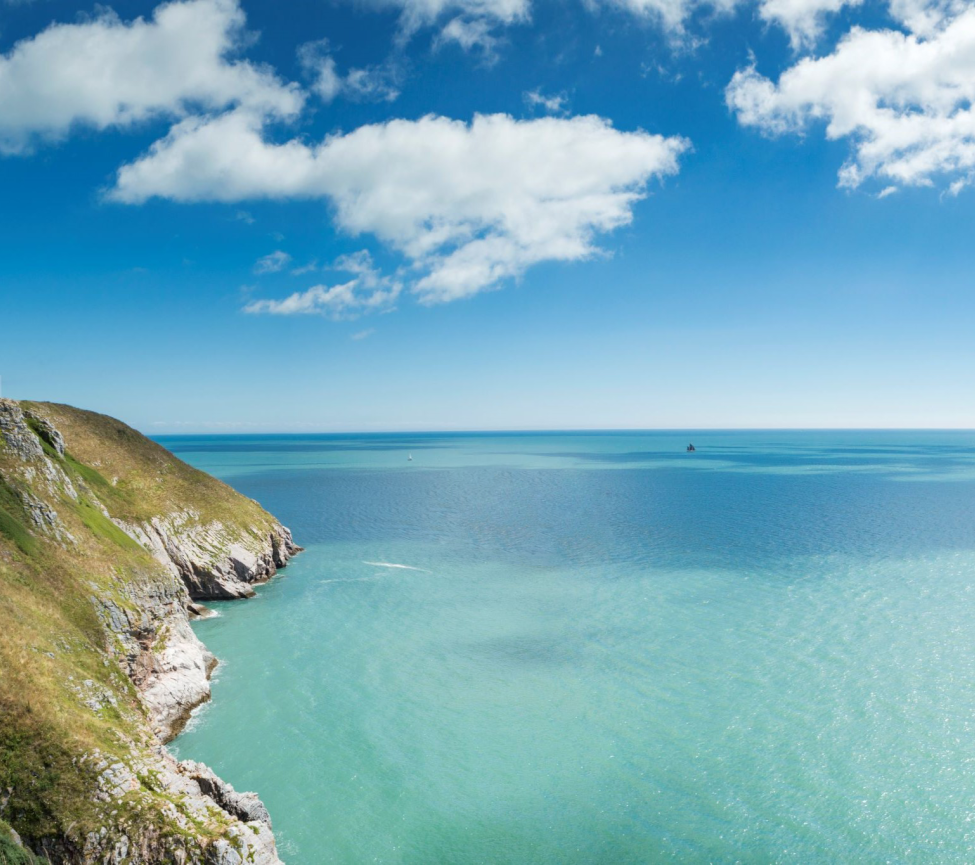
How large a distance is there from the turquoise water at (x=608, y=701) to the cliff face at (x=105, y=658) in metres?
3.26

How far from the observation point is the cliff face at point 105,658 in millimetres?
18141

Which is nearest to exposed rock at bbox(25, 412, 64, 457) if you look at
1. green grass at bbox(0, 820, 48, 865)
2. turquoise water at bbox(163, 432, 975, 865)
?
turquoise water at bbox(163, 432, 975, 865)

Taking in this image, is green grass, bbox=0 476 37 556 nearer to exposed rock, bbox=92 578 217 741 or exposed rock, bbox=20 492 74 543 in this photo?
exposed rock, bbox=20 492 74 543

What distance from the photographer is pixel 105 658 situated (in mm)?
27594

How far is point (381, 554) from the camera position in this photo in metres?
66.8

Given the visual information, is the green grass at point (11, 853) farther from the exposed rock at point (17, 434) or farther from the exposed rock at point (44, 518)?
the exposed rock at point (17, 434)

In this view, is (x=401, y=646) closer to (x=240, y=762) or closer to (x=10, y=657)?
(x=240, y=762)

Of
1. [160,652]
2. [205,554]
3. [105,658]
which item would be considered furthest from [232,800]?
[205,554]

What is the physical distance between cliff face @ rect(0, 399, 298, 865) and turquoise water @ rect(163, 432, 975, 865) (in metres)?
3.26

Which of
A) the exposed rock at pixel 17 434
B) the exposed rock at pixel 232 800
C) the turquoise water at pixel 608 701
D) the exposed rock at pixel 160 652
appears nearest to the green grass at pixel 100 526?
the exposed rock at pixel 17 434

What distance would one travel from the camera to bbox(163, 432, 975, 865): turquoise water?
2266 cm

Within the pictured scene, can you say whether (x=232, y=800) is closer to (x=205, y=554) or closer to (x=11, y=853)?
(x=11, y=853)

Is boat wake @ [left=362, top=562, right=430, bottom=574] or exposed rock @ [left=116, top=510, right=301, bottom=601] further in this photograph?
boat wake @ [left=362, top=562, right=430, bottom=574]

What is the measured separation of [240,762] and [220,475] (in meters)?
148
